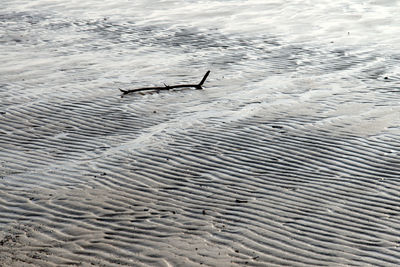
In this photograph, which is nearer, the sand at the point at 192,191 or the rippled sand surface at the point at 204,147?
the sand at the point at 192,191

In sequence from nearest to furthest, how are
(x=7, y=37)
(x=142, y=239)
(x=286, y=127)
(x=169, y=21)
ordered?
(x=142, y=239), (x=286, y=127), (x=7, y=37), (x=169, y=21)

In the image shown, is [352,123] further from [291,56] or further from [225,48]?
[225,48]

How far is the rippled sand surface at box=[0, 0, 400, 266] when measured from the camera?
6.18 meters

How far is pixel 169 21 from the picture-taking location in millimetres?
17828

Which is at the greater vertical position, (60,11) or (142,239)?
(142,239)

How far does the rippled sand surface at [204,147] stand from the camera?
6184 millimetres

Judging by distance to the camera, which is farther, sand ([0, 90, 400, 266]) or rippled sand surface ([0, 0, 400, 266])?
rippled sand surface ([0, 0, 400, 266])

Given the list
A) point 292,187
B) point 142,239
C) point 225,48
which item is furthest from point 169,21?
point 142,239

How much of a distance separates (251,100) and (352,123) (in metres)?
1.84

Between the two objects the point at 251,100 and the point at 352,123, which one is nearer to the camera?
the point at 352,123

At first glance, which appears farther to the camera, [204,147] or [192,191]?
[204,147]

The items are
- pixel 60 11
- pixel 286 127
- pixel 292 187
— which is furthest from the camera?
pixel 60 11

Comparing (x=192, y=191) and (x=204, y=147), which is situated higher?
(x=192, y=191)

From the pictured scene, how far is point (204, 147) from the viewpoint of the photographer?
Answer: 28.8 feet
